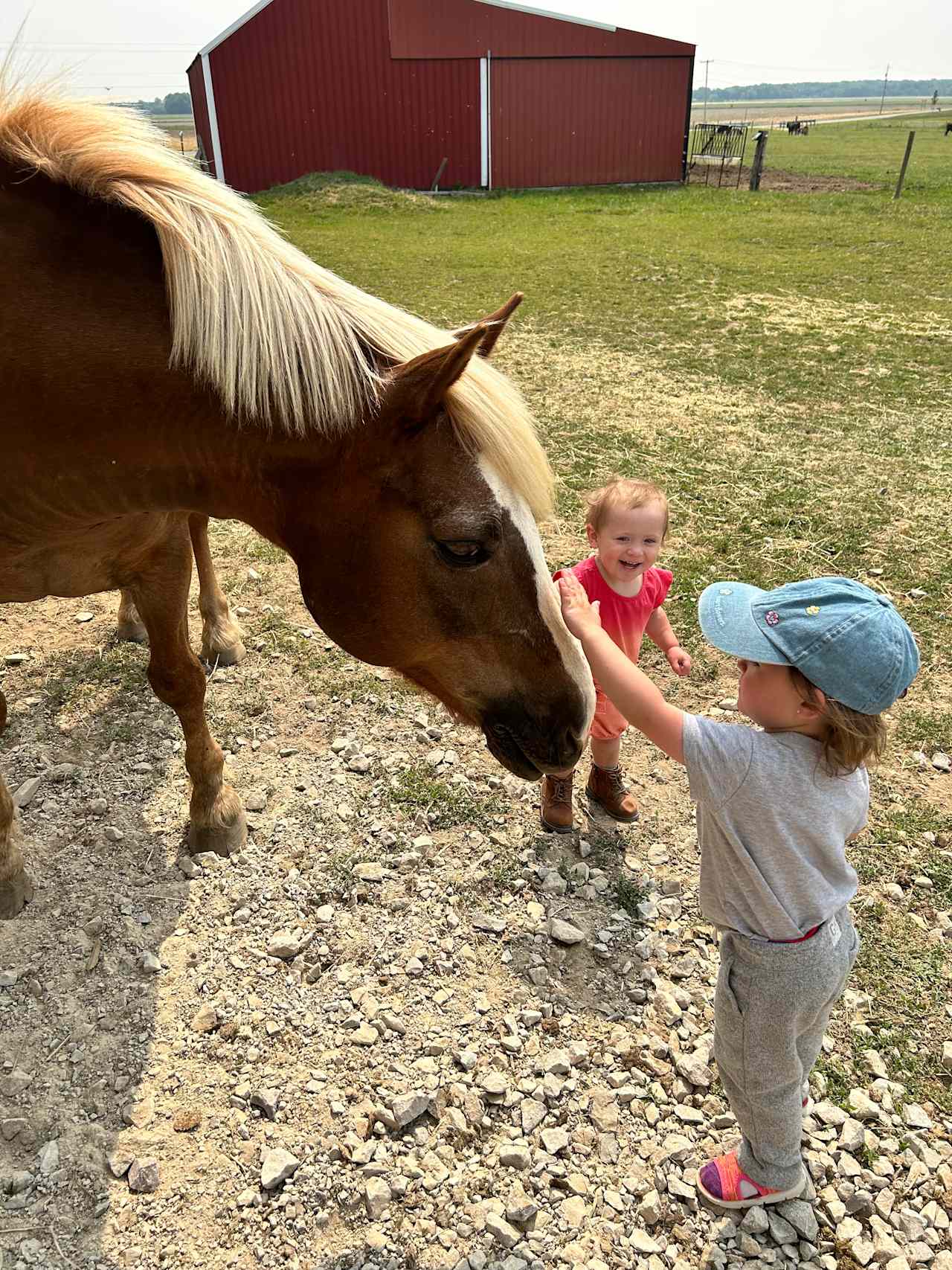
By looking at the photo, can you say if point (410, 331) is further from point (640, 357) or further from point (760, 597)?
point (640, 357)

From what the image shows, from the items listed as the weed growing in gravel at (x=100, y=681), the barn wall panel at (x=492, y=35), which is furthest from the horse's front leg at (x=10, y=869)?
the barn wall panel at (x=492, y=35)

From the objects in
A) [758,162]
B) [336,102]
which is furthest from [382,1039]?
[336,102]

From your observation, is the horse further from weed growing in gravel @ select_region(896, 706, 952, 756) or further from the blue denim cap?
weed growing in gravel @ select_region(896, 706, 952, 756)

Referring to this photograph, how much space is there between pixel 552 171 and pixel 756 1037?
27.4 meters

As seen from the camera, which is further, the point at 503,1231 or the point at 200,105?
the point at 200,105

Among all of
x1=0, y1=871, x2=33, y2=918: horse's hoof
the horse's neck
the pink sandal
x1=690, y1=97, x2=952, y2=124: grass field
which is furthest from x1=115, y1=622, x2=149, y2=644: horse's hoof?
x1=690, y1=97, x2=952, y2=124: grass field

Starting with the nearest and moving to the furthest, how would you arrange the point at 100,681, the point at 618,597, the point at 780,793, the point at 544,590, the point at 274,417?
the point at 780,793, the point at 274,417, the point at 544,590, the point at 618,597, the point at 100,681

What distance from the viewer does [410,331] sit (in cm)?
193

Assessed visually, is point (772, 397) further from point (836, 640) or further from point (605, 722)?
point (836, 640)

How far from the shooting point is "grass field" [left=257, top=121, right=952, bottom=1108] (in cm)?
315

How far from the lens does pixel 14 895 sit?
2771 millimetres

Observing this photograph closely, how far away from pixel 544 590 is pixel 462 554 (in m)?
0.22

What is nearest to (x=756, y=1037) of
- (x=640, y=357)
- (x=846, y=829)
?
(x=846, y=829)

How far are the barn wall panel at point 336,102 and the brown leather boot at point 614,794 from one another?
2512 cm
